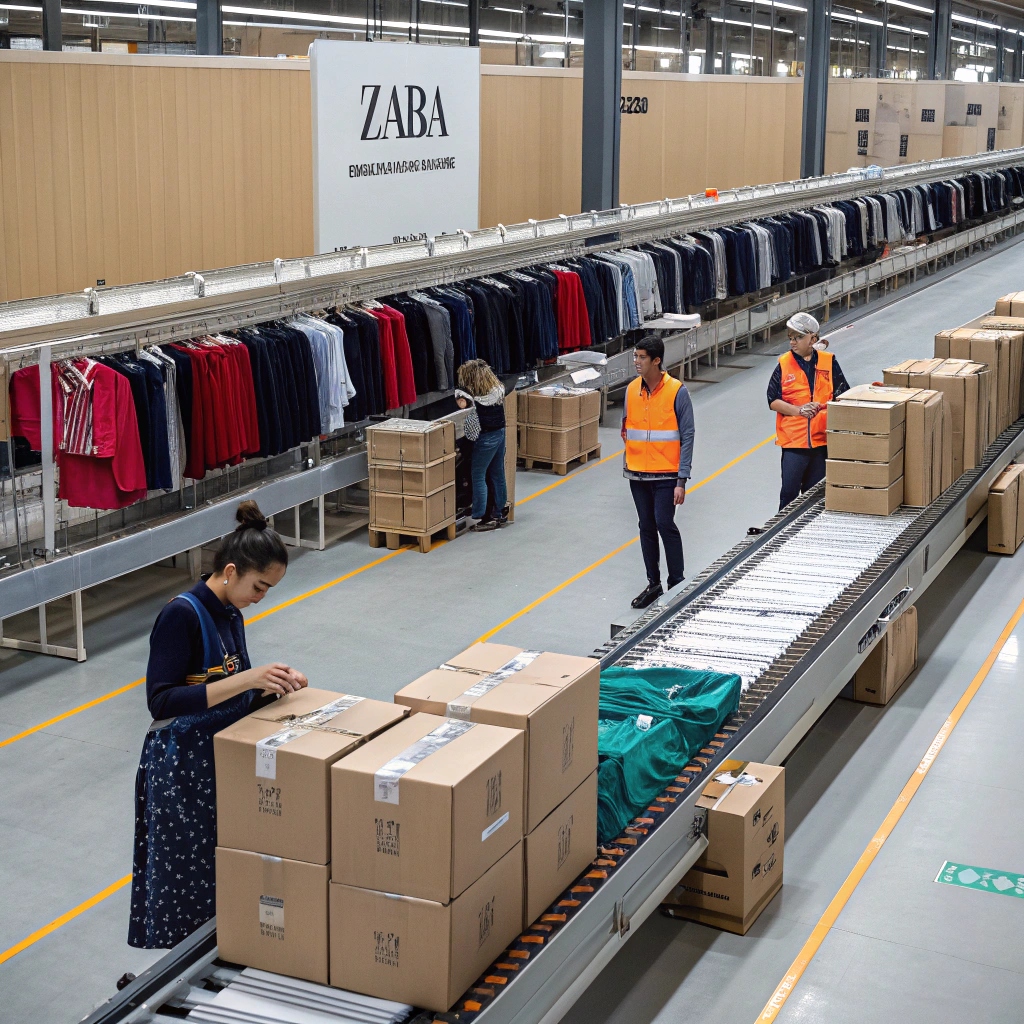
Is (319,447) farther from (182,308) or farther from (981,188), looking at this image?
(981,188)

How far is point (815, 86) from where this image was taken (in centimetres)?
2175

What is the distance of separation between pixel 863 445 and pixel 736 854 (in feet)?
11.0

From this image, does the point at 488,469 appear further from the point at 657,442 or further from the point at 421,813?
the point at 421,813

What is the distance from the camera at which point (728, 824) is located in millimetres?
4812

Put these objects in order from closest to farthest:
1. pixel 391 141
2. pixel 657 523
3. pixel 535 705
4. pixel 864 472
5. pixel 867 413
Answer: pixel 535 705
pixel 867 413
pixel 864 472
pixel 657 523
pixel 391 141

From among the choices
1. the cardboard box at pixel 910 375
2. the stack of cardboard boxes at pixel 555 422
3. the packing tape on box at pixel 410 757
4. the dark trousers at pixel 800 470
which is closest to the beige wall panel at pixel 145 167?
the stack of cardboard boxes at pixel 555 422

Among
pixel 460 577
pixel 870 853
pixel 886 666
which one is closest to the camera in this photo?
pixel 870 853

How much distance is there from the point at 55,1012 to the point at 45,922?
1.99 feet

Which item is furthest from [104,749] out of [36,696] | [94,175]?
[94,175]

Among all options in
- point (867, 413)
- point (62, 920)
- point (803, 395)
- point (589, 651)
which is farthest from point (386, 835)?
point (803, 395)

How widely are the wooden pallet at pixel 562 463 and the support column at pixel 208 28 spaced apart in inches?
221

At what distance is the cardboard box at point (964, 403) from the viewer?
27.3 ft

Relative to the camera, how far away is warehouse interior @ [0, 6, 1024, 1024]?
3.51 m

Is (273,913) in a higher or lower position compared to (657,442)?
lower
